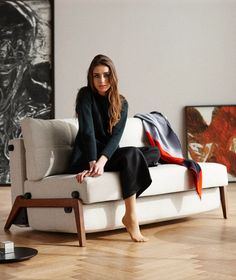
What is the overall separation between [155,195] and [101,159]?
528 millimetres

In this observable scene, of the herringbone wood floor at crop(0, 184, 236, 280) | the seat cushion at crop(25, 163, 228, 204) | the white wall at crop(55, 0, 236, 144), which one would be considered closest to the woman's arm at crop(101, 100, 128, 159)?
the seat cushion at crop(25, 163, 228, 204)

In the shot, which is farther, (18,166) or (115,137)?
(18,166)

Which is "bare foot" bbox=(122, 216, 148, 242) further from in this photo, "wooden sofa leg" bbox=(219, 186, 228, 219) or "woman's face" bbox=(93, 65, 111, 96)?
"wooden sofa leg" bbox=(219, 186, 228, 219)

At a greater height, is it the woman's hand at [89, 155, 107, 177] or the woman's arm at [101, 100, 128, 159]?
the woman's arm at [101, 100, 128, 159]

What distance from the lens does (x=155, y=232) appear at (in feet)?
11.9

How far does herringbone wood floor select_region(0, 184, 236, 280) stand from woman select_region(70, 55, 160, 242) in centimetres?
23

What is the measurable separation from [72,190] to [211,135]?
10.7 feet

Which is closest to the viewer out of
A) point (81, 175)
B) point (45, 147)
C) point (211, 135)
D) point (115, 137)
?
point (81, 175)

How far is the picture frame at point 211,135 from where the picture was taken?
6332 millimetres

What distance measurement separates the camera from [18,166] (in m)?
3.79

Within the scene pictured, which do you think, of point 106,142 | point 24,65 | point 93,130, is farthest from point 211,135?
point 93,130

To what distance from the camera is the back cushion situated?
142 inches

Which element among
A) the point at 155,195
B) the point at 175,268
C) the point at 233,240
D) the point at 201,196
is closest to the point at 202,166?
the point at 201,196

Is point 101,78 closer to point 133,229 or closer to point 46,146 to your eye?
point 46,146
